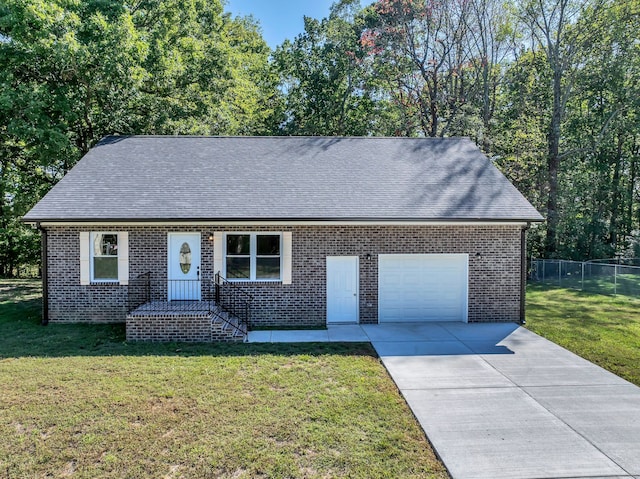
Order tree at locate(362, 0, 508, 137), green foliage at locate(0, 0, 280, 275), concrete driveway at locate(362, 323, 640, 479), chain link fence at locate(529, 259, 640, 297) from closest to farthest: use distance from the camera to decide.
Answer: concrete driveway at locate(362, 323, 640, 479)
green foliage at locate(0, 0, 280, 275)
chain link fence at locate(529, 259, 640, 297)
tree at locate(362, 0, 508, 137)

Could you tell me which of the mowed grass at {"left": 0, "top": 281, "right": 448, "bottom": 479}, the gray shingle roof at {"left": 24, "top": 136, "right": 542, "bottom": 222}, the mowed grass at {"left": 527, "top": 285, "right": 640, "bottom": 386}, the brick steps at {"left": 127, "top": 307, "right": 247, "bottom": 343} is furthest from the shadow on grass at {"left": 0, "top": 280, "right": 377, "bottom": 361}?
the mowed grass at {"left": 527, "top": 285, "right": 640, "bottom": 386}

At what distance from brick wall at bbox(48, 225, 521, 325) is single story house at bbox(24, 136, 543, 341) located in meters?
0.03

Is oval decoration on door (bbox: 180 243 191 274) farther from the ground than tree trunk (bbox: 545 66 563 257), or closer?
closer

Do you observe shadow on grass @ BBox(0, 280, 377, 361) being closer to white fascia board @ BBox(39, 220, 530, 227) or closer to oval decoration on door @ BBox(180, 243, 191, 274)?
oval decoration on door @ BBox(180, 243, 191, 274)

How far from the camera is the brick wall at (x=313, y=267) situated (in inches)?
408

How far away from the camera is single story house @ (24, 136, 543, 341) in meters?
10.2

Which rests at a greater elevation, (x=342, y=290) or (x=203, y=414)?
(x=342, y=290)

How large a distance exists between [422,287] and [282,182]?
4932mm

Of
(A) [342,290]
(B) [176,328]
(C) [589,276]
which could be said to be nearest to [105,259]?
Answer: (B) [176,328]

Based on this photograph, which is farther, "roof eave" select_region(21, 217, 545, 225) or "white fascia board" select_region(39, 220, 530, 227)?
"white fascia board" select_region(39, 220, 530, 227)

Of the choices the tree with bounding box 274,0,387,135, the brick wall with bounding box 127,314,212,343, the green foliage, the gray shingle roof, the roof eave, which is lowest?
the brick wall with bounding box 127,314,212,343

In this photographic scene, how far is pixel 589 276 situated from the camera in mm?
17969

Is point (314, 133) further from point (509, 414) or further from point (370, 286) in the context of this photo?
point (509, 414)

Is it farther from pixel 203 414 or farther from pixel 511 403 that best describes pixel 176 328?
pixel 511 403
